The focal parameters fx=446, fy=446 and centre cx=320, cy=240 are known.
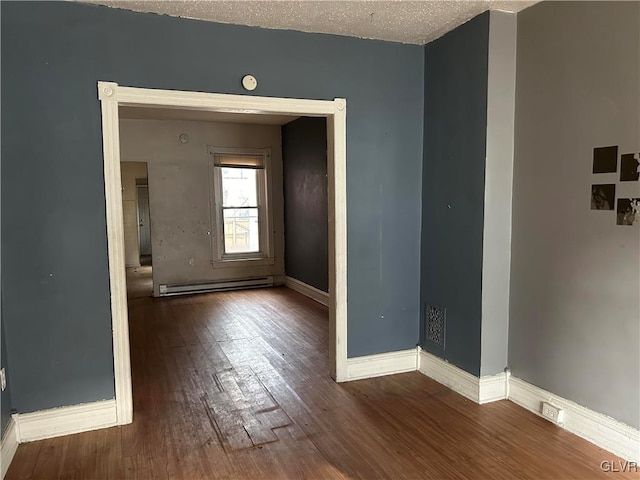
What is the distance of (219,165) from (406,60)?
430 centimetres

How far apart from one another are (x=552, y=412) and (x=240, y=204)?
567cm

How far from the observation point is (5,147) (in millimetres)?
2514

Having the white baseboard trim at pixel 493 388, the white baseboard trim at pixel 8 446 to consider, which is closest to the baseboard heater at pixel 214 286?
the white baseboard trim at pixel 8 446

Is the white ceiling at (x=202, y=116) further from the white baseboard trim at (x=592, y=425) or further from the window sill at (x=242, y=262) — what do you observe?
the white baseboard trim at (x=592, y=425)

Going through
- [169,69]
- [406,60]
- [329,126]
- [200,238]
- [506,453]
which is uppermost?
[406,60]

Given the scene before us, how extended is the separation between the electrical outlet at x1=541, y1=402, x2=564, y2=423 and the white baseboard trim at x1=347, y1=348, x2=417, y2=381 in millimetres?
1079

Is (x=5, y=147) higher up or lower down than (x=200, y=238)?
higher up

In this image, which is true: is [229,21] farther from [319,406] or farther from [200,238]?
[200,238]

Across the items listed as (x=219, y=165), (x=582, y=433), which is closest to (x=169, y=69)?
(x=582, y=433)

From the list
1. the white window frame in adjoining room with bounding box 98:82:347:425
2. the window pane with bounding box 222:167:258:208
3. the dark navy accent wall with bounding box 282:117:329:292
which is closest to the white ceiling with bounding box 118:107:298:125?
the dark navy accent wall with bounding box 282:117:329:292

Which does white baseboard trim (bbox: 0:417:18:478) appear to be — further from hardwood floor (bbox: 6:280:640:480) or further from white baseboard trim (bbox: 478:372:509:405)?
white baseboard trim (bbox: 478:372:509:405)

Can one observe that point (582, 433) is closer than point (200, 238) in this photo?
Yes

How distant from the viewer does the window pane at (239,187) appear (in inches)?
287

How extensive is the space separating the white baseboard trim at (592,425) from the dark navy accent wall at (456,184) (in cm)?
37
